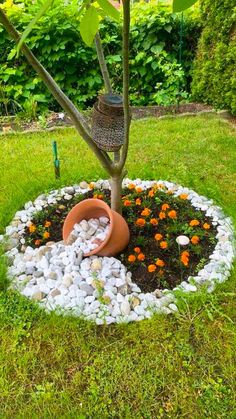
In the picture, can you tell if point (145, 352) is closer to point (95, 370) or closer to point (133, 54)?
point (95, 370)

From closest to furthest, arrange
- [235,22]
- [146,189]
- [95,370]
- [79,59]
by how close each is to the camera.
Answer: [95,370] → [146,189] → [235,22] → [79,59]

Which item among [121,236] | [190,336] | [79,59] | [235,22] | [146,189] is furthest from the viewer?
[79,59]

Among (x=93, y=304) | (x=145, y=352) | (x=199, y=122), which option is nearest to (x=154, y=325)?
(x=145, y=352)

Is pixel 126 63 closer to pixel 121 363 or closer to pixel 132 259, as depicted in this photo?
pixel 132 259

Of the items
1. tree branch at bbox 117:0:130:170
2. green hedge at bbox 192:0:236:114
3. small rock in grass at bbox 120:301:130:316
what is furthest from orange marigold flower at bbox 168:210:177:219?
green hedge at bbox 192:0:236:114

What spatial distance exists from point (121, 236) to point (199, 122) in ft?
7.74

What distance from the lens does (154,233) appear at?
2.56 metres

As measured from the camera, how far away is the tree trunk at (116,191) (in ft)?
7.80

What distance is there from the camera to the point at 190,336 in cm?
199

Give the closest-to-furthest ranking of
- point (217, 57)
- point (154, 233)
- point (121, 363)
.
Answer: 1. point (121, 363)
2. point (154, 233)
3. point (217, 57)

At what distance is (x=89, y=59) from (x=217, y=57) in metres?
1.47

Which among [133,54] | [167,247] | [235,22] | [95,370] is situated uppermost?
[235,22]

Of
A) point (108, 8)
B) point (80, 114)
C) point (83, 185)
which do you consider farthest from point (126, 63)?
point (83, 185)

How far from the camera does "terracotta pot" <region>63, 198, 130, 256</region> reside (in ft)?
7.45
